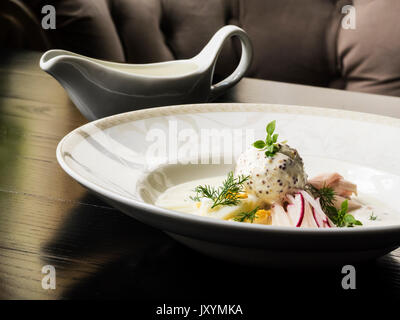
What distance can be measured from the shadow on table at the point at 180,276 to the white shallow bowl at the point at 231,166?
0.02m

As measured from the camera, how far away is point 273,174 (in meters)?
0.46

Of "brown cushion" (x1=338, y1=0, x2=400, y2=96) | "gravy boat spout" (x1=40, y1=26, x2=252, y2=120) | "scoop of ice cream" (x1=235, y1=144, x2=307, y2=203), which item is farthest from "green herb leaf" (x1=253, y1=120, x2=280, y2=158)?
"brown cushion" (x1=338, y1=0, x2=400, y2=96)

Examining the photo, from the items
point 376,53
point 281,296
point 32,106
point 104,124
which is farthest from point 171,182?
point 376,53

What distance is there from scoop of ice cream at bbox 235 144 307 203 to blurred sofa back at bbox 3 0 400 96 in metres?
1.10

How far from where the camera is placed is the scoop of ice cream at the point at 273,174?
453mm

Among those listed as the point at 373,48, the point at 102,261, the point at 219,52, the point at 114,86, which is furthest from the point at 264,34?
the point at 102,261

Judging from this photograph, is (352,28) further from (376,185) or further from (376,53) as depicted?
(376,185)

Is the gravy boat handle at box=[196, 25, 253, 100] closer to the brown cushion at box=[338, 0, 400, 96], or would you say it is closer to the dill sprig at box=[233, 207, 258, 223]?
the dill sprig at box=[233, 207, 258, 223]

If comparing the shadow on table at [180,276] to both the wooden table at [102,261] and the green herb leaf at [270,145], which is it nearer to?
the wooden table at [102,261]

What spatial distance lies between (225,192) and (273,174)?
5 centimetres

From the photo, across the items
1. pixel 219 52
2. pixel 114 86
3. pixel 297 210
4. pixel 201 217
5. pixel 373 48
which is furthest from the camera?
pixel 373 48

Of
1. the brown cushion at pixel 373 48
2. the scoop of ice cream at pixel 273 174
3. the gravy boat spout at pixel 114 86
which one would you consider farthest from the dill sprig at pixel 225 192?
the brown cushion at pixel 373 48

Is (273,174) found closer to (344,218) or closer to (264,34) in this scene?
(344,218)
